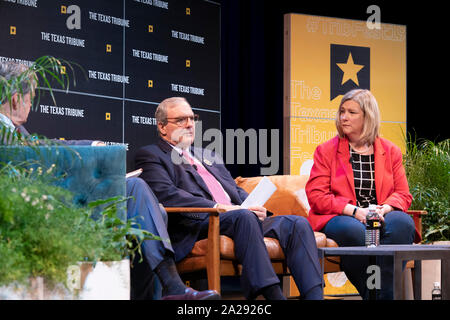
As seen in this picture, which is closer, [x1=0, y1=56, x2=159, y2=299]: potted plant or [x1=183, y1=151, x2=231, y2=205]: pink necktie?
[x1=0, y1=56, x2=159, y2=299]: potted plant

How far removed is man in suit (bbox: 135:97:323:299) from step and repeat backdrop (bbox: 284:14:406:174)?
62.2 inches

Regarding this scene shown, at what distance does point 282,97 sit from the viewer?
5793 mm

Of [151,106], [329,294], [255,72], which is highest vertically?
[255,72]

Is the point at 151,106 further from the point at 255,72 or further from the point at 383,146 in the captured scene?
the point at 383,146

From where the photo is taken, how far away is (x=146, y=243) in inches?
116

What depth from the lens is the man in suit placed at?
10.3ft

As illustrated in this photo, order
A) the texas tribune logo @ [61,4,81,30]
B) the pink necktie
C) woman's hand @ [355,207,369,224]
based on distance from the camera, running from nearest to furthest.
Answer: woman's hand @ [355,207,369,224]
the pink necktie
the texas tribune logo @ [61,4,81,30]

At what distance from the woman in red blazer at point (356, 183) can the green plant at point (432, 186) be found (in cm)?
69

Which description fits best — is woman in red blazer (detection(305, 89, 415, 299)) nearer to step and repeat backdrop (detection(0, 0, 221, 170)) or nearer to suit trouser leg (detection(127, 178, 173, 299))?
suit trouser leg (detection(127, 178, 173, 299))

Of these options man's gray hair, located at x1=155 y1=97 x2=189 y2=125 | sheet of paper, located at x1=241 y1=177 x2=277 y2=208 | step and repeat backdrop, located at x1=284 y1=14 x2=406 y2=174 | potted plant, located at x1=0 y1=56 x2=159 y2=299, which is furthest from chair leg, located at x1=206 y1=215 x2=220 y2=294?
step and repeat backdrop, located at x1=284 y1=14 x2=406 y2=174

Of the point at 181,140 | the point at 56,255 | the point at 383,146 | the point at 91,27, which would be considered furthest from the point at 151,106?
the point at 56,255

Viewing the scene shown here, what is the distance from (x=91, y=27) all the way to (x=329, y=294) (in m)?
2.57

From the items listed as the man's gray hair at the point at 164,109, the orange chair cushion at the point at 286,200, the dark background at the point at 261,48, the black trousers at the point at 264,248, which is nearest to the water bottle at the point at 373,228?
the black trousers at the point at 264,248
